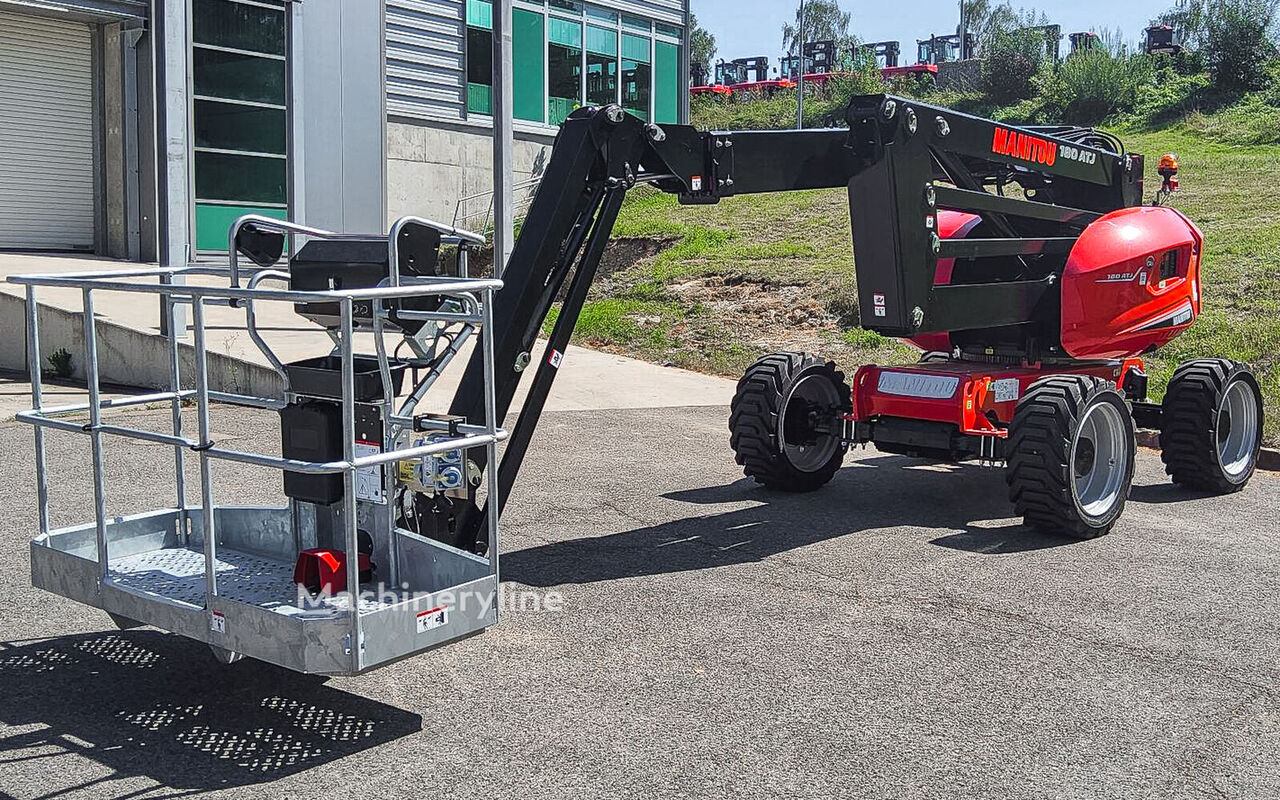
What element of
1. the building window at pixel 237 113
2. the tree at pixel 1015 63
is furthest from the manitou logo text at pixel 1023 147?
the tree at pixel 1015 63

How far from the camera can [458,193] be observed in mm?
26359

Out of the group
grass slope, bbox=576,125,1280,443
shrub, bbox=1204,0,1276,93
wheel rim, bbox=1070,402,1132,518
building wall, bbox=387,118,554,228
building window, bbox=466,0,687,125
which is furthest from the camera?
shrub, bbox=1204,0,1276,93

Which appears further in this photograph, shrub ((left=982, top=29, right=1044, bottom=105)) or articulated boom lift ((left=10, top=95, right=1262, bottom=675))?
shrub ((left=982, top=29, right=1044, bottom=105))

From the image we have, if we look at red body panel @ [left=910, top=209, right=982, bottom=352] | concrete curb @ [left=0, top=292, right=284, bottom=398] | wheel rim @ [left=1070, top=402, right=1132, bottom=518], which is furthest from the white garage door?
wheel rim @ [left=1070, top=402, right=1132, bottom=518]

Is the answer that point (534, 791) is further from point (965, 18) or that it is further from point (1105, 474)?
point (965, 18)

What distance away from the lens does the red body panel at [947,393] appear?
8375 millimetres

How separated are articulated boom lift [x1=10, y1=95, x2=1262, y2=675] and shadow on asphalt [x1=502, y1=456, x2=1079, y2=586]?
31 centimetres

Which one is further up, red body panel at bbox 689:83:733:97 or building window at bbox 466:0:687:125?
red body panel at bbox 689:83:733:97

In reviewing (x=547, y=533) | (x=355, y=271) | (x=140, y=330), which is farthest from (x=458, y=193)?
(x=355, y=271)

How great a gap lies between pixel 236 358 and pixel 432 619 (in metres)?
8.88

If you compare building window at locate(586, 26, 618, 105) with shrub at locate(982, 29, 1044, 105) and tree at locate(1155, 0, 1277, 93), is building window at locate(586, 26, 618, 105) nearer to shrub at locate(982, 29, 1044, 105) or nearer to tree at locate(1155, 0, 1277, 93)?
tree at locate(1155, 0, 1277, 93)

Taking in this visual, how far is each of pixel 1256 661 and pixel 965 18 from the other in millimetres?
75828

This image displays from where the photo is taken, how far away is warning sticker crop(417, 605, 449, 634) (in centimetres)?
468

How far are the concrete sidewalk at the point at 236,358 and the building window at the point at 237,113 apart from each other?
5.16 meters
